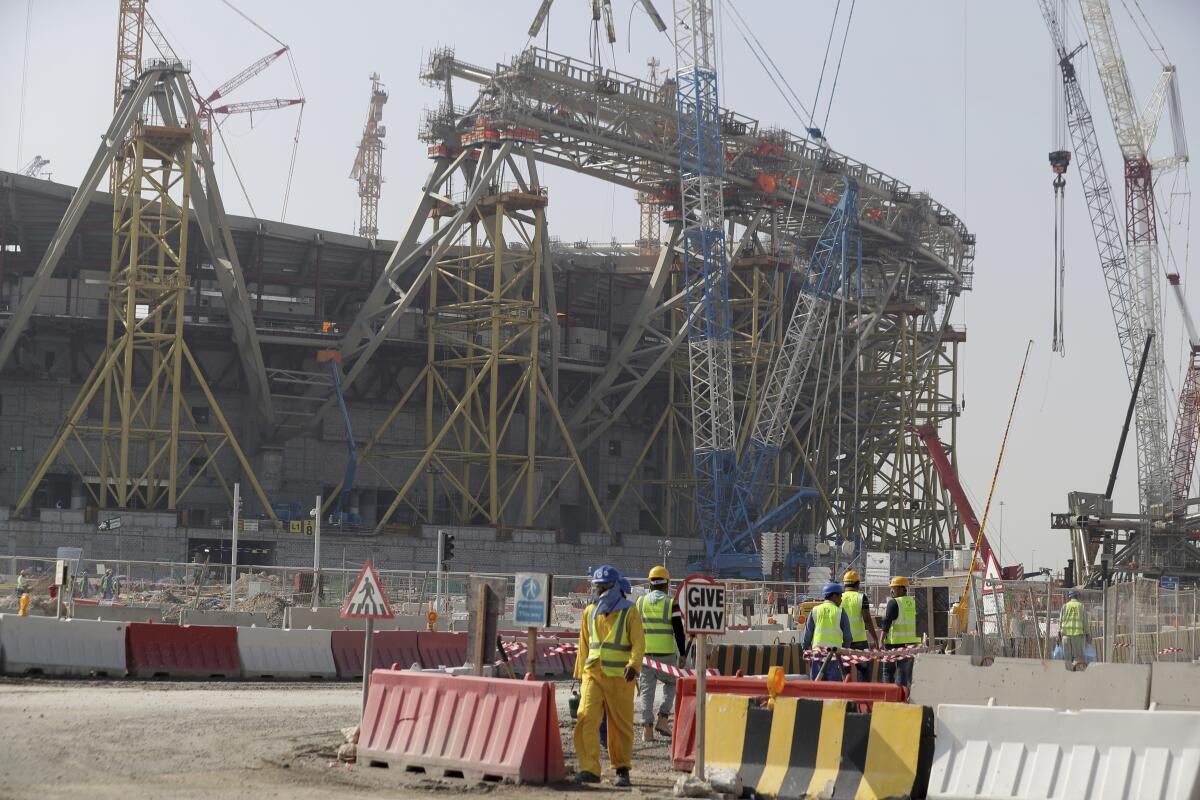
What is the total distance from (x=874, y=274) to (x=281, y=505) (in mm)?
32684

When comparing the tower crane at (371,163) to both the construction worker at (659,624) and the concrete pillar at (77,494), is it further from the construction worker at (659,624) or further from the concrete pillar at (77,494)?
the construction worker at (659,624)

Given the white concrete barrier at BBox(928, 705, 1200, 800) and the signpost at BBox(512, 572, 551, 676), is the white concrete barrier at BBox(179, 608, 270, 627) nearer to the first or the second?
the signpost at BBox(512, 572, 551, 676)

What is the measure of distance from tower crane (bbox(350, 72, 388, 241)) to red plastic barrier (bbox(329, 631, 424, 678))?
11380 centimetres

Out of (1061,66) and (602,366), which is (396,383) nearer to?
(602,366)

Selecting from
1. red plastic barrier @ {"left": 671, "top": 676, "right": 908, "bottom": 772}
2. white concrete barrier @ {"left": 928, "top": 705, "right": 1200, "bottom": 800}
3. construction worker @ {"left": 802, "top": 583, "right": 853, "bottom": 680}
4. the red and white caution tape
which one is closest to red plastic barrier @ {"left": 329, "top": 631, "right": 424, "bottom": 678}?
the red and white caution tape

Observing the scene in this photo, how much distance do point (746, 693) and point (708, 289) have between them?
182 ft

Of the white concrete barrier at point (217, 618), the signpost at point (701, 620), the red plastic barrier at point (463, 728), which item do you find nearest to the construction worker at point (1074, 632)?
the signpost at point (701, 620)

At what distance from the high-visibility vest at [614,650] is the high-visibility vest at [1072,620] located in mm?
11618

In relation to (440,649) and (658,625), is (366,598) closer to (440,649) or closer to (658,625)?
(658,625)

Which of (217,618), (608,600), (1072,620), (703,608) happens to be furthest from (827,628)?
(217,618)

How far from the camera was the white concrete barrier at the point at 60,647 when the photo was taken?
23.1 metres

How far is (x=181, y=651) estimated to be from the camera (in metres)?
24.2

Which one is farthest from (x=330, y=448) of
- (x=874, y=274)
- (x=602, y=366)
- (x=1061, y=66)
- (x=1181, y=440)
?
(x=1181, y=440)

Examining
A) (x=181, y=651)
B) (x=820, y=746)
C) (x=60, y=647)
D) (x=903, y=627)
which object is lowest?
(x=181, y=651)
